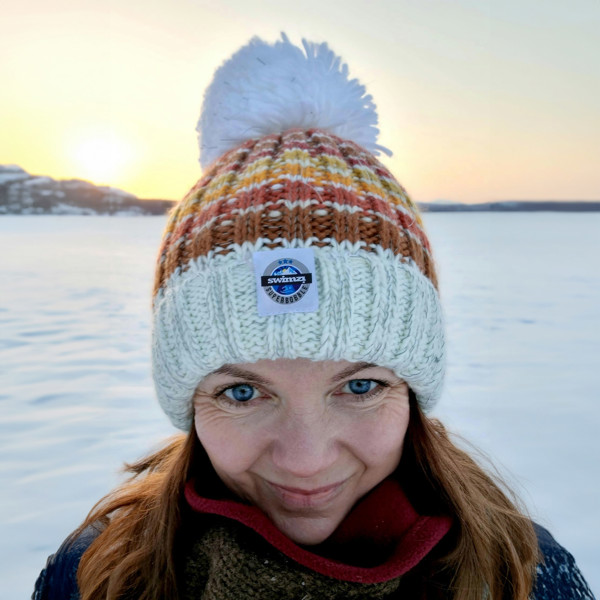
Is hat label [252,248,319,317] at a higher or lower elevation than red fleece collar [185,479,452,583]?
higher

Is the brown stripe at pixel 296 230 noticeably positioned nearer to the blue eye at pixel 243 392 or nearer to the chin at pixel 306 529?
the blue eye at pixel 243 392

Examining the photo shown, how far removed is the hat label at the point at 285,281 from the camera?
1211 mm

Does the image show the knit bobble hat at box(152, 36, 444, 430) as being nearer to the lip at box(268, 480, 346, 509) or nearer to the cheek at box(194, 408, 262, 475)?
the cheek at box(194, 408, 262, 475)

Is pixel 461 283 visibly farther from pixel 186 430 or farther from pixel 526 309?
pixel 186 430

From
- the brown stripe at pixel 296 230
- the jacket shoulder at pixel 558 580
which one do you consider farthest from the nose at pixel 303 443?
the jacket shoulder at pixel 558 580

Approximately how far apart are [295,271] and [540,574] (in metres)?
1.05

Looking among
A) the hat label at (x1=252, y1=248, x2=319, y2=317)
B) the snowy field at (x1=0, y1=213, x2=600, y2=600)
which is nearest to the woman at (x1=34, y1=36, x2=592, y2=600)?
the hat label at (x1=252, y1=248, x2=319, y2=317)

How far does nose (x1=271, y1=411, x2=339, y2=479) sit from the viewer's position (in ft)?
4.14

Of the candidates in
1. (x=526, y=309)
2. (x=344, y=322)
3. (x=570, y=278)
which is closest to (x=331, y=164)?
(x=344, y=322)

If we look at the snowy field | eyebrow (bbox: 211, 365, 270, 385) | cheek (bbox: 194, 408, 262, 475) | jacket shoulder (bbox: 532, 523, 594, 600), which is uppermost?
eyebrow (bbox: 211, 365, 270, 385)

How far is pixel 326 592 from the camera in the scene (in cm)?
122

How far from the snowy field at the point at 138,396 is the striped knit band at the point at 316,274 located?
160 cm

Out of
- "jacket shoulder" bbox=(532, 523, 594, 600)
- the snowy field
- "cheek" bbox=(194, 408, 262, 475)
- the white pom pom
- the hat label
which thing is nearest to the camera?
the hat label

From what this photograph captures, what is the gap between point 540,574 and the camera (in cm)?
148
